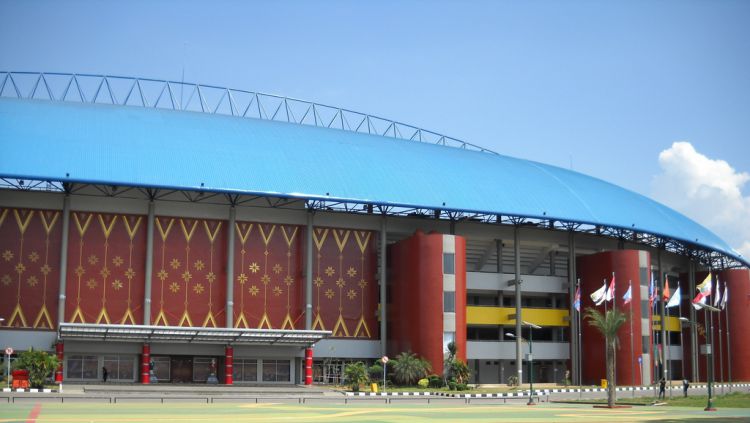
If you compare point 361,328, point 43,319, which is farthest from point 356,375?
point 43,319

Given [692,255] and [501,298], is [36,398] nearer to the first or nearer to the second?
[501,298]

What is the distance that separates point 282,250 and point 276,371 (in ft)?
30.7

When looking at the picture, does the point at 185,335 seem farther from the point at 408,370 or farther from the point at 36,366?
the point at 408,370

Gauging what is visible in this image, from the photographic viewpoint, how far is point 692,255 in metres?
92.9

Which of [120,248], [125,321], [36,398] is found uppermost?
[120,248]

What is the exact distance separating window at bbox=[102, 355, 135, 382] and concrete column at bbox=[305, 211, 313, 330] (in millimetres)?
13387

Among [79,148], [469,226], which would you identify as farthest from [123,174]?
[469,226]

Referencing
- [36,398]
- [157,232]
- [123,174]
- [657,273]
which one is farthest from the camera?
[657,273]

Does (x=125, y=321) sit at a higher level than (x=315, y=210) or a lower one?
lower

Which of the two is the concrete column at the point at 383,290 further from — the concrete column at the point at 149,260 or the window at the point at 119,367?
the window at the point at 119,367

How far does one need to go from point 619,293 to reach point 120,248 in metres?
41.5

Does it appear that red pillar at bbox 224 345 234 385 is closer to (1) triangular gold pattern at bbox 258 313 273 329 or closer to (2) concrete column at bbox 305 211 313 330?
(1) triangular gold pattern at bbox 258 313 273 329

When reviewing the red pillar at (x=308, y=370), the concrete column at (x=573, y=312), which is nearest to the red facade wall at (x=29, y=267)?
the red pillar at (x=308, y=370)

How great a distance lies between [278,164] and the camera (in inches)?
2692
